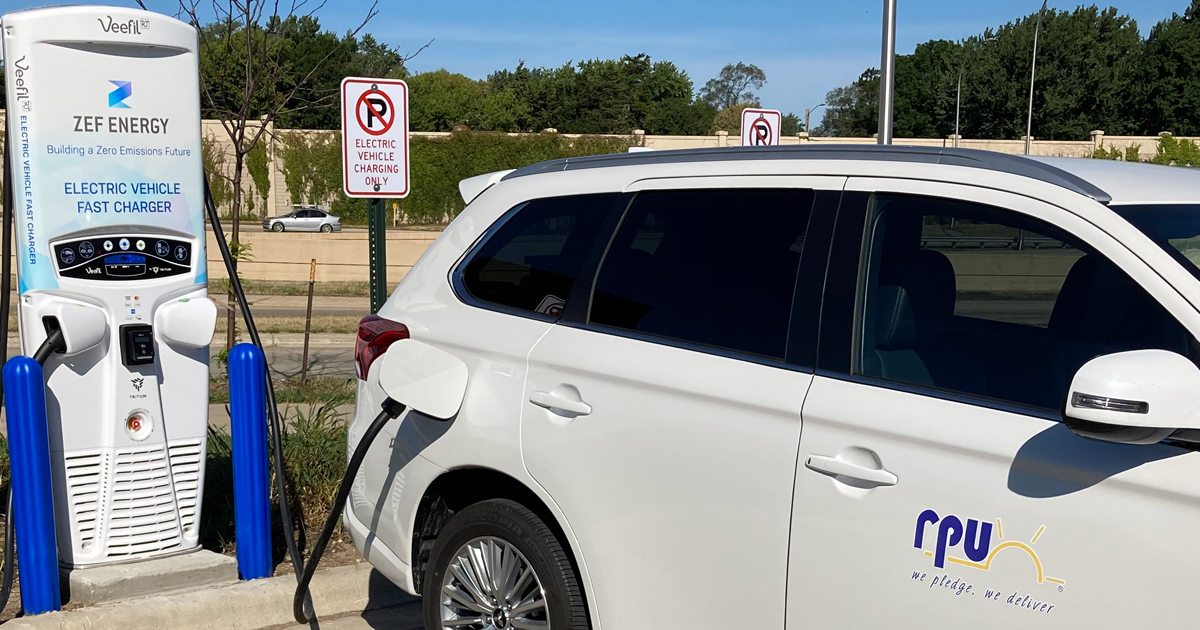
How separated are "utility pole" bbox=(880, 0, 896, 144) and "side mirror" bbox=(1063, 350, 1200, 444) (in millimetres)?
7725

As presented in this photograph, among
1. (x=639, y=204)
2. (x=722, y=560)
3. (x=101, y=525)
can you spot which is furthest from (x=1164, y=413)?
(x=101, y=525)

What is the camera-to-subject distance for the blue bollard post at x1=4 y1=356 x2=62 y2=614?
4375 millimetres

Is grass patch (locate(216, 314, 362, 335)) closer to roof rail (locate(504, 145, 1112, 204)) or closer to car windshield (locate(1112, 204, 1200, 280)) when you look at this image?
roof rail (locate(504, 145, 1112, 204))

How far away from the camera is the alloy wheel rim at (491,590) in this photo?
11.7 feet

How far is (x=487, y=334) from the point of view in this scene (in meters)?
3.81

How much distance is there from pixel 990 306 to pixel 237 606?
3.42 m

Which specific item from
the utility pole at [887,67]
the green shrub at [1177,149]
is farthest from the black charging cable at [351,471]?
the green shrub at [1177,149]

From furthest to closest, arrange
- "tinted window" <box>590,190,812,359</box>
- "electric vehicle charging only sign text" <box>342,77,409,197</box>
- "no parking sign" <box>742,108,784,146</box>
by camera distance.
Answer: "no parking sign" <box>742,108,784,146</box> < "electric vehicle charging only sign text" <box>342,77,409,197</box> < "tinted window" <box>590,190,812,359</box>

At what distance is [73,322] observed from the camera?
14.9 feet

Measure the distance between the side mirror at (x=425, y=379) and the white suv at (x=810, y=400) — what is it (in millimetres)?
62

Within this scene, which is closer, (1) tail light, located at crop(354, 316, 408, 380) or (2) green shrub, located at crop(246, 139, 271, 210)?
(1) tail light, located at crop(354, 316, 408, 380)

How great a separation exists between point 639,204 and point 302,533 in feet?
10.4

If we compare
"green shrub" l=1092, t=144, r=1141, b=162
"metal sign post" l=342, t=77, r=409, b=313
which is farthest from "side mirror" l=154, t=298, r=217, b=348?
"green shrub" l=1092, t=144, r=1141, b=162

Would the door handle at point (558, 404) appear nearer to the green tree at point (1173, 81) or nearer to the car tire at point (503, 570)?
the car tire at point (503, 570)
